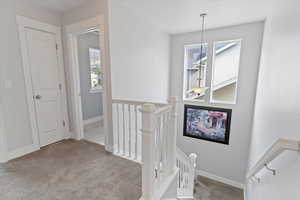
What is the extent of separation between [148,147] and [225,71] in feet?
12.4

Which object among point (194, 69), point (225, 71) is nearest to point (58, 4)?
point (194, 69)

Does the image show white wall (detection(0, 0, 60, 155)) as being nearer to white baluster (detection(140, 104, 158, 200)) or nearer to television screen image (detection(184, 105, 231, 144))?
white baluster (detection(140, 104, 158, 200))

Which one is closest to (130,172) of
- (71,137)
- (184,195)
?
(184,195)

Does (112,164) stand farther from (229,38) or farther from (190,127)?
(229,38)

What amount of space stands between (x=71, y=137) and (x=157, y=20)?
126 inches

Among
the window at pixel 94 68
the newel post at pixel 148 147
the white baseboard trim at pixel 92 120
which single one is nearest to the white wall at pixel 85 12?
the window at pixel 94 68

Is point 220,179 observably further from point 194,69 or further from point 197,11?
point 197,11

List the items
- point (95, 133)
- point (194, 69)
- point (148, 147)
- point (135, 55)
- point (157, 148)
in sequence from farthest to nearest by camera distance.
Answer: point (194, 69)
point (95, 133)
point (135, 55)
point (157, 148)
point (148, 147)

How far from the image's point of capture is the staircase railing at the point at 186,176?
9.11 feet

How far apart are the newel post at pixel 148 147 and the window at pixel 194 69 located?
314 centimetres

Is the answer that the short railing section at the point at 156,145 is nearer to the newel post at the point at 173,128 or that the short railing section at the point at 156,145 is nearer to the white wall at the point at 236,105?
the newel post at the point at 173,128

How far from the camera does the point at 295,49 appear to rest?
3.75 feet

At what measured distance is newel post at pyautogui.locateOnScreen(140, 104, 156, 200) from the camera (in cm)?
124

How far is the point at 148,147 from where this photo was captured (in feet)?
4.22
